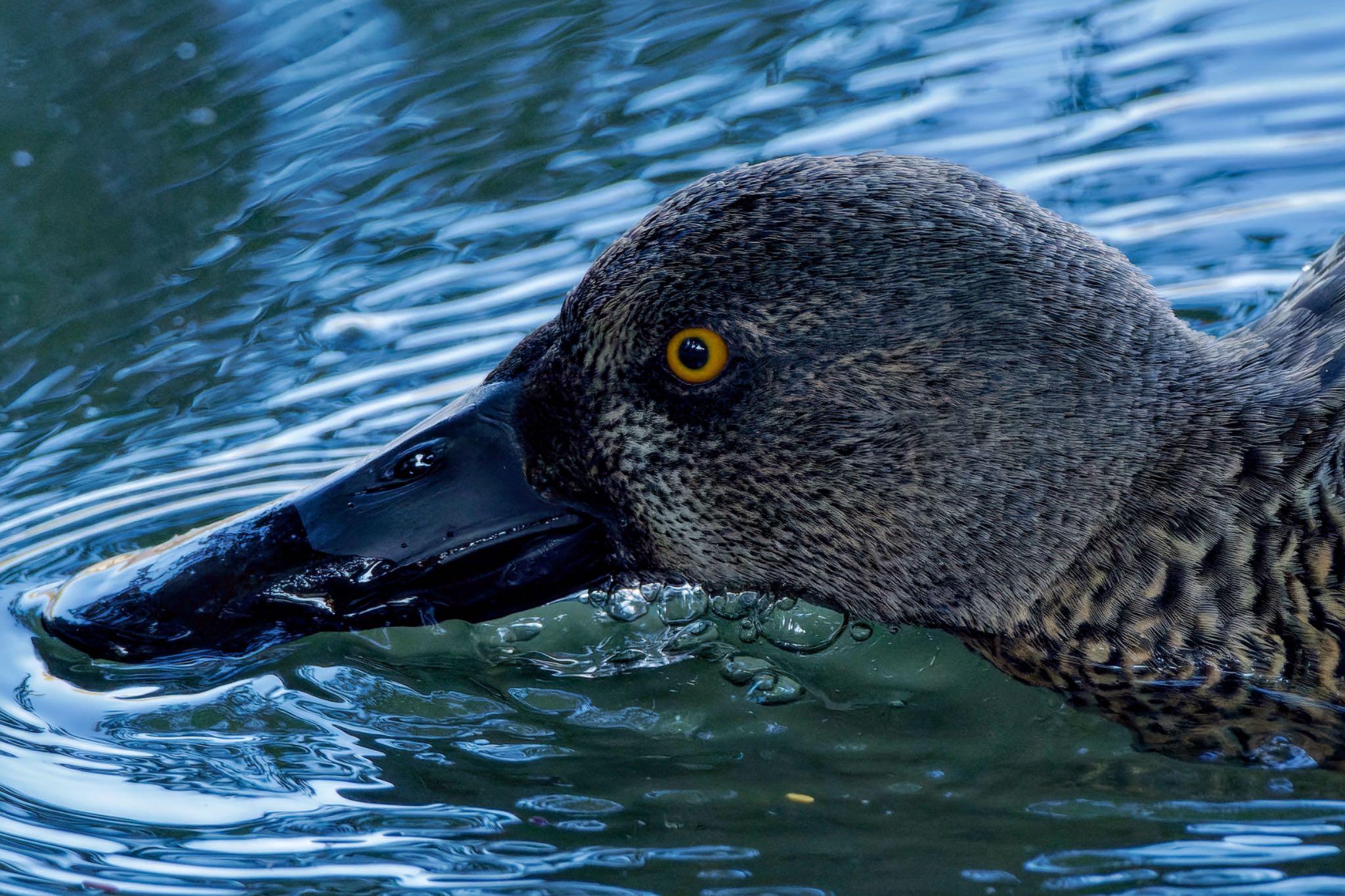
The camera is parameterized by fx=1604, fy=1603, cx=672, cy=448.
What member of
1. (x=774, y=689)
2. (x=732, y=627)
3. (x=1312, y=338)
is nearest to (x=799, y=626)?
(x=732, y=627)

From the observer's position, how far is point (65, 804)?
3.88 meters

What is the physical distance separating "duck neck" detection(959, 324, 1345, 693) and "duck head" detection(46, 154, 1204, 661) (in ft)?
0.21

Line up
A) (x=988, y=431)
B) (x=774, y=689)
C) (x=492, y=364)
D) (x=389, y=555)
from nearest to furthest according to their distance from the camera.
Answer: (x=988, y=431), (x=389, y=555), (x=774, y=689), (x=492, y=364)

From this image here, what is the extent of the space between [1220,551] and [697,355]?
1.29 m

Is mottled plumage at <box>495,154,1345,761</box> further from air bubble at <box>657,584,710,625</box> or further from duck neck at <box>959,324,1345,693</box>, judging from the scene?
air bubble at <box>657,584,710,625</box>

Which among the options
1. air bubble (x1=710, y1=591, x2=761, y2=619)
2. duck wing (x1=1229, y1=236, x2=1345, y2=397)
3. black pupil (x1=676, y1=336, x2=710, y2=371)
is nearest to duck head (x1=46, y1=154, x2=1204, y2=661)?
black pupil (x1=676, y1=336, x2=710, y2=371)

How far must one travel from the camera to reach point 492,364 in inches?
225

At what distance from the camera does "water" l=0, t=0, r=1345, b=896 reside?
3625mm

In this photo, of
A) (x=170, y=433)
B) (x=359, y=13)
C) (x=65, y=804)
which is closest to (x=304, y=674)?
(x=65, y=804)

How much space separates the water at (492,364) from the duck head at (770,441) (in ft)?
1.17

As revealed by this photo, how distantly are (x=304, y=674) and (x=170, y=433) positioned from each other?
4.97ft

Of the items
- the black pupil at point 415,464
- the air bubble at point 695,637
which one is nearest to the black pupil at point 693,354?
the black pupil at point 415,464

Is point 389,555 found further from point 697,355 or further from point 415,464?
point 697,355

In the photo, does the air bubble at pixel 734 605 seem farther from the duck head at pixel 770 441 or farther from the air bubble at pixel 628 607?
the duck head at pixel 770 441
